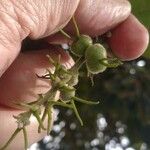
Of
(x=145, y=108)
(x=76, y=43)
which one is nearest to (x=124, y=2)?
(x=76, y=43)

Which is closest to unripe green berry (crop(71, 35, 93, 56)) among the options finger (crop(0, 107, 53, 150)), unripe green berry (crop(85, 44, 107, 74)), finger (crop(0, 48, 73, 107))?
unripe green berry (crop(85, 44, 107, 74))

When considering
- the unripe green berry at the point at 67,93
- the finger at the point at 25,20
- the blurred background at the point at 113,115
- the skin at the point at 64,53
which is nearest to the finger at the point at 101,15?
the skin at the point at 64,53

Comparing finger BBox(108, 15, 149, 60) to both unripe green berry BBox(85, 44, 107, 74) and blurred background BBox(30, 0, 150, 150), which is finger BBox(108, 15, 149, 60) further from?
blurred background BBox(30, 0, 150, 150)

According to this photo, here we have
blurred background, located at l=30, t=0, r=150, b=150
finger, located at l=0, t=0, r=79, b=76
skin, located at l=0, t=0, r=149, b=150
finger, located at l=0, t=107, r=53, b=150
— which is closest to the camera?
finger, located at l=0, t=0, r=79, b=76

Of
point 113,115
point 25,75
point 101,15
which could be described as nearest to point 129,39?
point 101,15

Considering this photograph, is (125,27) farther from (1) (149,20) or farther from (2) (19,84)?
(2) (19,84)

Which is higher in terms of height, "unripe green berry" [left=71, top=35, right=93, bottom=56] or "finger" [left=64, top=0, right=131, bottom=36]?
"unripe green berry" [left=71, top=35, right=93, bottom=56]

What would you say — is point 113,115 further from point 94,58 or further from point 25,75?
point 94,58
